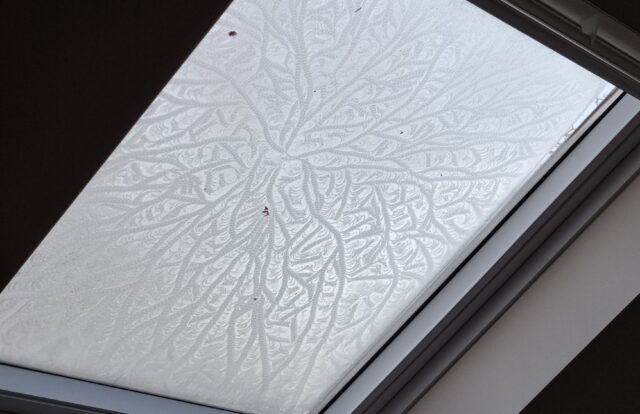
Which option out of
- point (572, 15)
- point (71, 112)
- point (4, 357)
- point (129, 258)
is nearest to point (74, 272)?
point (129, 258)

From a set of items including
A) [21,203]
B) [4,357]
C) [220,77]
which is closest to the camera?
[21,203]

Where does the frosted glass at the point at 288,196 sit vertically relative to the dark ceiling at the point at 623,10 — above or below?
below

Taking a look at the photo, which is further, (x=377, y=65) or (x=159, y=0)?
(x=377, y=65)

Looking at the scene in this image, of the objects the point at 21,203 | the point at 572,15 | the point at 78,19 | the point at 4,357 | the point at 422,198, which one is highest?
the point at 572,15

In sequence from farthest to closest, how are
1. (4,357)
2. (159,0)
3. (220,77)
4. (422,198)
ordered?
(422,198), (4,357), (220,77), (159,0)

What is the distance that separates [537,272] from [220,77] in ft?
2.86

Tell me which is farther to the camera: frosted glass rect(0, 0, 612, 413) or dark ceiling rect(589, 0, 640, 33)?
frosted glass rect(0, 0, 612, 413)

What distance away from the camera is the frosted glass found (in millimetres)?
1339

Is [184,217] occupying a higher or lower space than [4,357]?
higher

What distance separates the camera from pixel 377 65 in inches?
55.5

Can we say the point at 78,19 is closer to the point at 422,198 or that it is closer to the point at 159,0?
the point at 159,0

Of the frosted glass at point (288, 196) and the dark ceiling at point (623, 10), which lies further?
the frosted glass at point (288, 196)

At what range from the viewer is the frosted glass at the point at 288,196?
1.34 metres

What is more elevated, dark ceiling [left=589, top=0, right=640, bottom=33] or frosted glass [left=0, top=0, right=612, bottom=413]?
dark ceiling [left=589, top=0, right=640, bottom=33]
